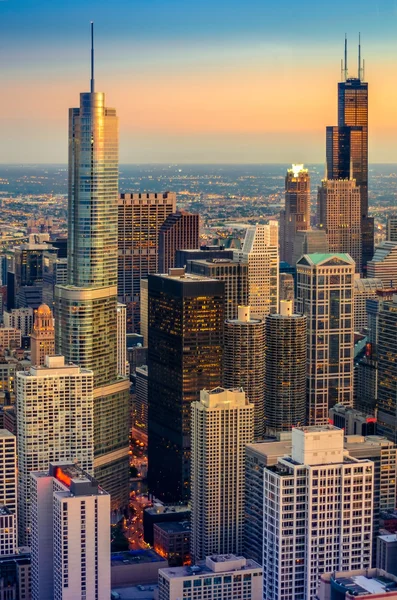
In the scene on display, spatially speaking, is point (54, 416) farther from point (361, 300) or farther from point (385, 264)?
point (385, 264)

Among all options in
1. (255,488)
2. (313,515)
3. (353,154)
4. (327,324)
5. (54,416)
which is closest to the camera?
(313,515)

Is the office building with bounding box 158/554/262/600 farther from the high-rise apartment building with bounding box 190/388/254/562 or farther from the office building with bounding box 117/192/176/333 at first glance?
the office building with bounding box 117/192/176/333

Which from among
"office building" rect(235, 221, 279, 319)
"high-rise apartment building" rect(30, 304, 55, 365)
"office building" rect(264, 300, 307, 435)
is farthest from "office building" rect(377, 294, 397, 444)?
"high-rise apartment building" rect(30, 304, 55, 365)

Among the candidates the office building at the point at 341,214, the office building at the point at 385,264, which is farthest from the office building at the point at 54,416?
the office building at the point at 341,214

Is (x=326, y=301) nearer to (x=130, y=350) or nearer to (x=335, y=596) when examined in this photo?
(x=130, y=350)

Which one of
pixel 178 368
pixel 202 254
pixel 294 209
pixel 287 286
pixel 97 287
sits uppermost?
pixel 294 209

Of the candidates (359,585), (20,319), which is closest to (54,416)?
(20,319)

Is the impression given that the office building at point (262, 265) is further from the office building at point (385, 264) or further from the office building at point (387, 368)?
the office building at point (385, 264)
